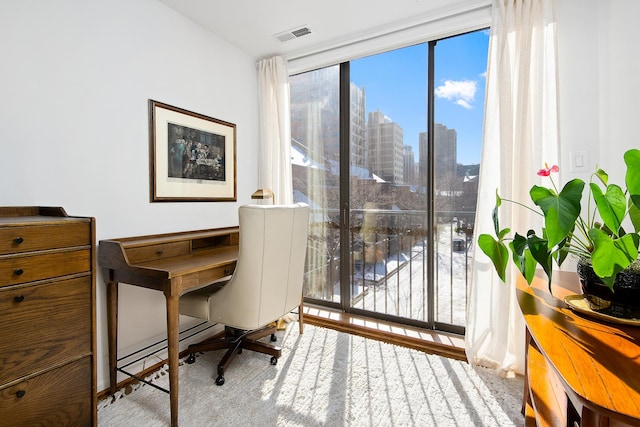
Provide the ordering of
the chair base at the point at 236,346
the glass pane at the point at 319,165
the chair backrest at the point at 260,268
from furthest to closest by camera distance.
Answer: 1. the glass pane at the point at 319,165
2. the chair base at the point at 236,346
3. the chair backrest at the point at 260,268

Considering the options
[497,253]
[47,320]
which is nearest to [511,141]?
[497,253]

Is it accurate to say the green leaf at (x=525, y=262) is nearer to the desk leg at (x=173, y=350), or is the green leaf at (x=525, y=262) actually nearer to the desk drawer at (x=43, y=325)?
the desk leg at (x=173, y=350)

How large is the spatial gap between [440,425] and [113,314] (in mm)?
1901

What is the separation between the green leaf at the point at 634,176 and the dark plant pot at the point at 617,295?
295 millimetres

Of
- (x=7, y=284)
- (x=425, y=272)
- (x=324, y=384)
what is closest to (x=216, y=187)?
(x=7, y=284)

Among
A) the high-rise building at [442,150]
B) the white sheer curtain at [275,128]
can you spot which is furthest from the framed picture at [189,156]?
the high-rise building at [442,150]

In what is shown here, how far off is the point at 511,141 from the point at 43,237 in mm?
2515

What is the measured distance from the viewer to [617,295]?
3.28 feet

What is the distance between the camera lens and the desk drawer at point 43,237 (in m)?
1.20

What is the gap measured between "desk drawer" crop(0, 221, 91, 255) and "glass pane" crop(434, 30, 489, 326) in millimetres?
2282

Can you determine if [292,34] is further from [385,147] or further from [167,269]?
[167,269]

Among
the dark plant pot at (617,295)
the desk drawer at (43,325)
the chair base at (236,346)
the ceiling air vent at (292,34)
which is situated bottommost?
the chair base at (236,346)

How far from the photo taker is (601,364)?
75 cm

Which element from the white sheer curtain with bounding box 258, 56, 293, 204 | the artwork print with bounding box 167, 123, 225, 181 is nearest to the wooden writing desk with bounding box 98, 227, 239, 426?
the artwork print with bounding box 167, 123, 225, 181
